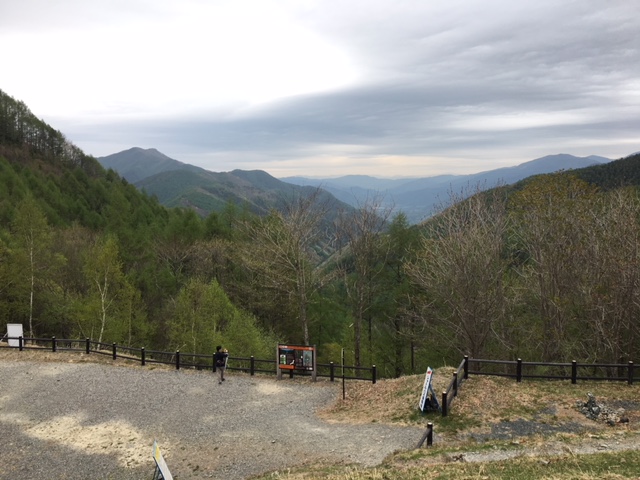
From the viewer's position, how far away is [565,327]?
2173cm

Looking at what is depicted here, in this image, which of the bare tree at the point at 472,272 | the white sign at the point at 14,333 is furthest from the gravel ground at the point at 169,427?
the bare tree at the point at 472,272

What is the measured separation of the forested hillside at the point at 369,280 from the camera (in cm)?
2033

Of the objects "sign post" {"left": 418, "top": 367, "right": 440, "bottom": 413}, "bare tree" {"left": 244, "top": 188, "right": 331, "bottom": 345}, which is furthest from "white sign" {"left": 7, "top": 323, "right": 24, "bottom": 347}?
"sign post" {"left": 418, "top": 367, "right": 440, "bottom": 413}

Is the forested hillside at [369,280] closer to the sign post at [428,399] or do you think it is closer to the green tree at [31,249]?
the green tree at [31,249]

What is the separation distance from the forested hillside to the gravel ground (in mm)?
8609

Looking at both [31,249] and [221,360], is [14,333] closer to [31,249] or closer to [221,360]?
[31,249]

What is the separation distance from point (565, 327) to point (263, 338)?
19.5 meters

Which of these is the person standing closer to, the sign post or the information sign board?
the information sign board

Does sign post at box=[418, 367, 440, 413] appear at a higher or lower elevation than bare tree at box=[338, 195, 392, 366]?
lower

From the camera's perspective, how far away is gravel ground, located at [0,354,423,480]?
12336mm

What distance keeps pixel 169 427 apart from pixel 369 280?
18329 mm

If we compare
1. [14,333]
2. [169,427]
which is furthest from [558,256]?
[14,333]

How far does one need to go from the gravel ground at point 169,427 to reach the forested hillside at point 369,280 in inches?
339

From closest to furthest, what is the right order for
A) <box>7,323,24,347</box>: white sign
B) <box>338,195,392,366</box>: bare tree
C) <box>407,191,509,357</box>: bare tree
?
1. <box>407,191,509,357</box>: bare tree
2. <box>7,323,24,347</box>: white sign
3. <box>338,195,392,366</box>: bare tree
